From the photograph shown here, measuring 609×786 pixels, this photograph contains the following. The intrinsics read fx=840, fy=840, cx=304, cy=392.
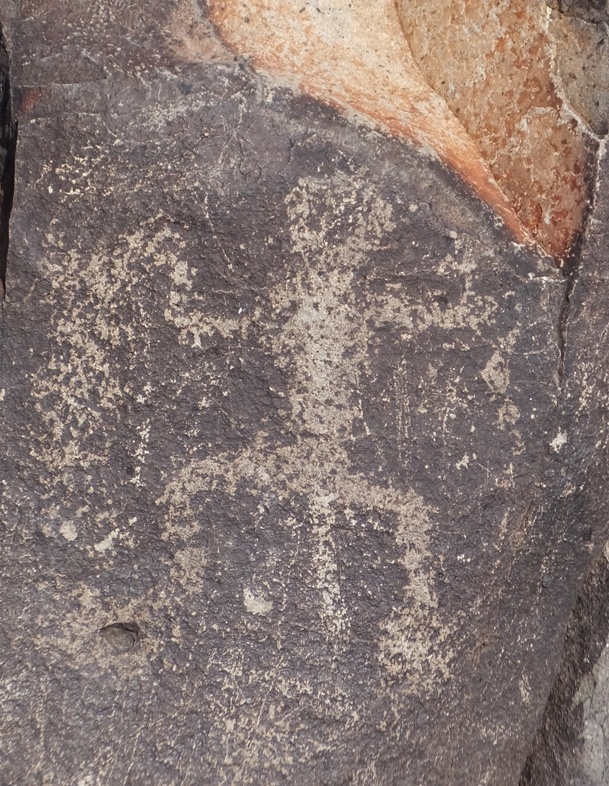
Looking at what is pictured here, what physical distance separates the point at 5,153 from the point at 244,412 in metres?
0.38

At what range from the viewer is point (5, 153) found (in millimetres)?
913

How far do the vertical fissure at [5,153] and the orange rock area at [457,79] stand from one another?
233 millimetres

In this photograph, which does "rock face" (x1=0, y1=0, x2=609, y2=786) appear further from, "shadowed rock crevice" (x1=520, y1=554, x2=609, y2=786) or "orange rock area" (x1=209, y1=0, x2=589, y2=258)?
"shadowed rock crevice" (x1=520, y1=554, x2=609, y2=786)

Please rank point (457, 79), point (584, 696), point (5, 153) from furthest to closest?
point (584, 696) → point (457, 79) → point (5, 153)

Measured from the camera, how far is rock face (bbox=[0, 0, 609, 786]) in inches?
A: 35.0

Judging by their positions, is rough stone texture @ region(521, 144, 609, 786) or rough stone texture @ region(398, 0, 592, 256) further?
rough stone texture @ region(521, 144, 609, 786)

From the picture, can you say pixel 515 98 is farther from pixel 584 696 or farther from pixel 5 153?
pixel 584 696

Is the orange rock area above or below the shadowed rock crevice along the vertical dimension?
above

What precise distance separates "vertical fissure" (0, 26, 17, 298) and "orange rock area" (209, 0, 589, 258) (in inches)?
9.2

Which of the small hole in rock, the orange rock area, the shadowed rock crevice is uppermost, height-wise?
the orange rock area

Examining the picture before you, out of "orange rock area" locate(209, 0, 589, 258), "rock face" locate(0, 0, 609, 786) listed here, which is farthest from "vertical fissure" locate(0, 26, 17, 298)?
"orange rock area" locate(209, 0, 589, 258)

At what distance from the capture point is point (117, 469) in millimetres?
930

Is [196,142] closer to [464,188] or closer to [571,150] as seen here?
[464,188]

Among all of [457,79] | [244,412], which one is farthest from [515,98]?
[244,412]
